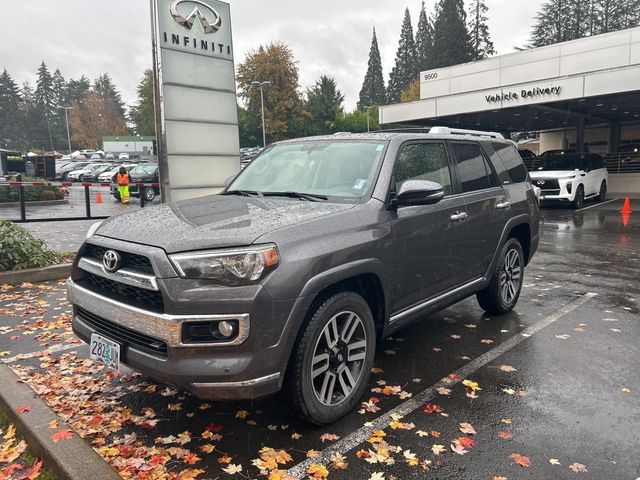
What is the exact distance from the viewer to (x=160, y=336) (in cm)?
284

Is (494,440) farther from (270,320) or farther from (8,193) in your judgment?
(8,193)

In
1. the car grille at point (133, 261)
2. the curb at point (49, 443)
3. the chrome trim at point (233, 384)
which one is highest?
the car grille at point (133, 261)

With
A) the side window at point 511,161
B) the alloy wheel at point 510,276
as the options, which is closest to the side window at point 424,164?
the side window at point 511,161

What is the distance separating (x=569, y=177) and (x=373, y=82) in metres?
80.8

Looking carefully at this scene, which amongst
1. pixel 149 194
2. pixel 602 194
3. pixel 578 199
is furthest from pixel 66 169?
pixel 602 194

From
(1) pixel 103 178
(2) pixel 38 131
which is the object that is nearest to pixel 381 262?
(1) pixel 103 178

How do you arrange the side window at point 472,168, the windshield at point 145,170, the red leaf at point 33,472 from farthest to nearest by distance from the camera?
the windshield at point 145,170
the side window at point 472,168
the red leaf at point 33,472

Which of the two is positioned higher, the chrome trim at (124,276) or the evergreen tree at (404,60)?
the evergreen tree at (404,60)

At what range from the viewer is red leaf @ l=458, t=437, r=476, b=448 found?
3141mm

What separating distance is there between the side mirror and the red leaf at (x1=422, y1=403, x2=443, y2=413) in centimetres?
144

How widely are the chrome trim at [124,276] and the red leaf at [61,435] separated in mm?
936

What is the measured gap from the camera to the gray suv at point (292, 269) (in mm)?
2818

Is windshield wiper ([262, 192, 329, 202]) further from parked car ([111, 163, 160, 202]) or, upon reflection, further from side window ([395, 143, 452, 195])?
parked car ([111, 163, 160, 202])

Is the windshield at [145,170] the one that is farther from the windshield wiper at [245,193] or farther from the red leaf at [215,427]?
→ the red leaf at [215,427]
